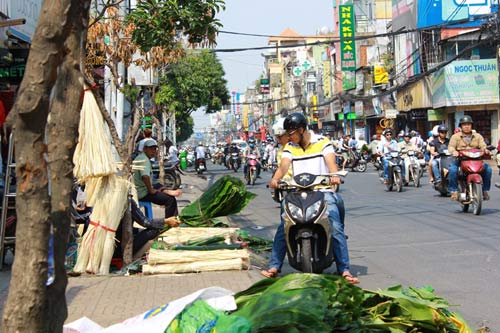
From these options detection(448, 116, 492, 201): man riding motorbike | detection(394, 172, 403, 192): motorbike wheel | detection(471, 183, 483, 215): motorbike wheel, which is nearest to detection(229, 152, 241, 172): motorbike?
detection(394, 172, 403, 192): motorbike wheel

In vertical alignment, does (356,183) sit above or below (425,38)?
below

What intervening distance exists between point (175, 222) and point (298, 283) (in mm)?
4430

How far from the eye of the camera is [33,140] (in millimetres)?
2908

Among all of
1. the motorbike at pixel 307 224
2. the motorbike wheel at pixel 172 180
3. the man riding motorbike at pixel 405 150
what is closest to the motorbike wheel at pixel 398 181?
the man riding motorbike at pixel 405 150

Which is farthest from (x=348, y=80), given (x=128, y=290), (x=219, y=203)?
(x=128, y=290)

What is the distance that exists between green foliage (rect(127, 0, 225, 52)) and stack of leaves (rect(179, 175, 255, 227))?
1.96 meters

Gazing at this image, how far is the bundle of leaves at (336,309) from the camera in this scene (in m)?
4.67

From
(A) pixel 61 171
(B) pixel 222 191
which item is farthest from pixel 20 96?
(B) pixel 222 191

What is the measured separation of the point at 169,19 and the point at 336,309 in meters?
5.86

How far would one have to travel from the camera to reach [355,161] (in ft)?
115

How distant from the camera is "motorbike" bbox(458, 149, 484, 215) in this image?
13.4 m

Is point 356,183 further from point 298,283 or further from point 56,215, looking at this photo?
point 56,215

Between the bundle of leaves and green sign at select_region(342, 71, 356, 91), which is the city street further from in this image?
green sign at select_region(342, 71, 356, 91)

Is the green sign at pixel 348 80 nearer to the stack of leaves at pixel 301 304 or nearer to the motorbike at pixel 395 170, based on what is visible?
the motorbike at pixel 395 170
